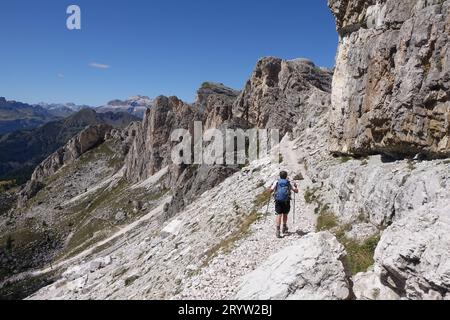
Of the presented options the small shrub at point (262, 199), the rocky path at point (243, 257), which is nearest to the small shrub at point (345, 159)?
the rocky path at point (243, 257)

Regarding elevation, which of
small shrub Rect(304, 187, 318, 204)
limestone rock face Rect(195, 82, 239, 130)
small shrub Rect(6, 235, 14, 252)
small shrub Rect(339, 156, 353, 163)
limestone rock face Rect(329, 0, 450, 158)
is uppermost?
limestone rock face Rect(195, 82, 239, 130)

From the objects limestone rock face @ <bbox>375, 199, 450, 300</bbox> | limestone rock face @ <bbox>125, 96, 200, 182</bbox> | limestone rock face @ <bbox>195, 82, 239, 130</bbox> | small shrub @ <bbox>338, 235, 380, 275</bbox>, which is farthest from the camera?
limestone rock face @ <bbox>125, 96, 200, 182</bbox>

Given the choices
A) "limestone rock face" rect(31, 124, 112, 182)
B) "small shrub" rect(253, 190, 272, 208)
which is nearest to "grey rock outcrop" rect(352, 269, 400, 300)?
"small shrub" rect(253, 190, 272, 208)

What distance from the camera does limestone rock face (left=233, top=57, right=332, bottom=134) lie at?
70.7 m

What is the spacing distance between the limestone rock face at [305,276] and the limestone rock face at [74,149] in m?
187

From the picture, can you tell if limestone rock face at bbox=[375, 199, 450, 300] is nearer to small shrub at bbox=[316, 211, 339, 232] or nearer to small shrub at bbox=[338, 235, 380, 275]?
small shrub at bbox=[338, 235, 380, 275]

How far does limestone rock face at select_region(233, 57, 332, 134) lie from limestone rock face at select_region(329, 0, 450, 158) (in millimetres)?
33769

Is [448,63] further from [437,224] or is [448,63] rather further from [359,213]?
[437,224]

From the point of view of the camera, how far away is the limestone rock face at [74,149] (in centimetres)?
19025

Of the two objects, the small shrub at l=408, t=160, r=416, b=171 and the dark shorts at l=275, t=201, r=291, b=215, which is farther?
the dark shorts at l=275, t=201, r=291, b=215

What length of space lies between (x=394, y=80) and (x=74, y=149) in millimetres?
185585

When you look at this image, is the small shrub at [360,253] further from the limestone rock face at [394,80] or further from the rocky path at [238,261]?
the limestone rock face at [394,80]

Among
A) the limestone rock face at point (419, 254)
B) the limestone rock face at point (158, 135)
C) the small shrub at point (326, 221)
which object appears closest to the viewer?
the limestone rock face at point (419, 254)

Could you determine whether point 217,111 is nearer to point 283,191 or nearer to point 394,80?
point 394,80
